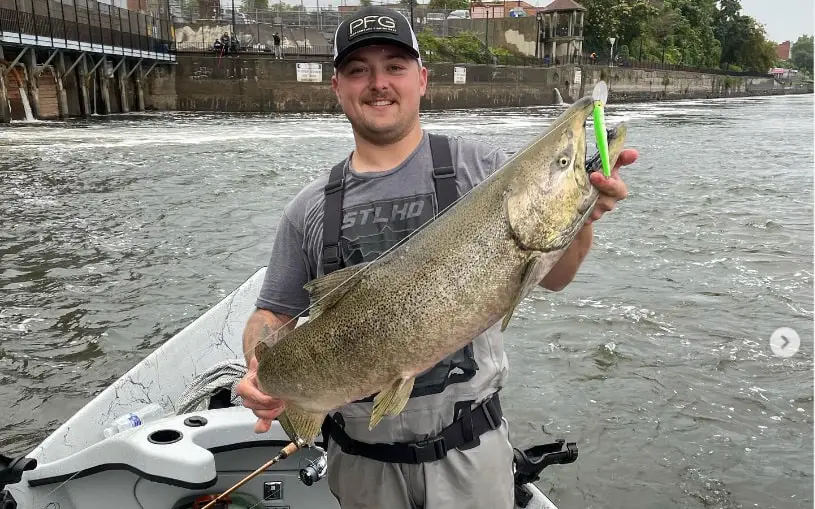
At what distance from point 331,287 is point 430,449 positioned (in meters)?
0.74

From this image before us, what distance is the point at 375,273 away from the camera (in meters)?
2.49

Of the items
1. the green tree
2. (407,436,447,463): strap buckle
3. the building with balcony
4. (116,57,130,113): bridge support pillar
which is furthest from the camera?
the green tree

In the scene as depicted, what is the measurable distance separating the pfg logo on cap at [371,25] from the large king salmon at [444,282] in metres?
0.87

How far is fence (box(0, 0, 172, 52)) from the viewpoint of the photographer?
106 ft

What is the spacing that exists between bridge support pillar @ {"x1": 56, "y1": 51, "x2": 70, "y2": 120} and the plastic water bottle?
1494 inches

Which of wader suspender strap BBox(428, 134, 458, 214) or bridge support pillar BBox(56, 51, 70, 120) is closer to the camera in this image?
wader suspender strap BBox(428, 134, 458, 214)

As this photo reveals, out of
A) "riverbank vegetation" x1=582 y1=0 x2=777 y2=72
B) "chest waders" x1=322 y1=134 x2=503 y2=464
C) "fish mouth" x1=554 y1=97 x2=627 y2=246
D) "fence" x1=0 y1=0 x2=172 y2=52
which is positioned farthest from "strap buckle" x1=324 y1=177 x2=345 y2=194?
"riverbank vegetation" x1=582 y1=0 x2=777 y2=72

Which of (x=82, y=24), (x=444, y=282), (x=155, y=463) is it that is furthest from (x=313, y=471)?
(x=82, y=24)

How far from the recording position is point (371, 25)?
2836mm

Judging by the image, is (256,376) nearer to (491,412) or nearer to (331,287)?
(331,287)

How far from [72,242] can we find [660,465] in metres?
11.3

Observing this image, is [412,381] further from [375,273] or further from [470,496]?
[470,496]

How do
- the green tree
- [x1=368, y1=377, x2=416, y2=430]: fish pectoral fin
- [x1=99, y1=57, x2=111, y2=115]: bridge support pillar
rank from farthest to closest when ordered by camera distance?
the green tree
[x1=99, y1=57, x2=111, y2=115]: bridge support pillar
[x1=368, y1=377, x2=416, y2=430]: fish pectoral fin

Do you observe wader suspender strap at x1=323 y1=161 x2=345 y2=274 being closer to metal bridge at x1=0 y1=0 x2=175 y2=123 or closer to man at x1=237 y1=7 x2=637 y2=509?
man at x1=237 y1=7 x2=637 y2=509
